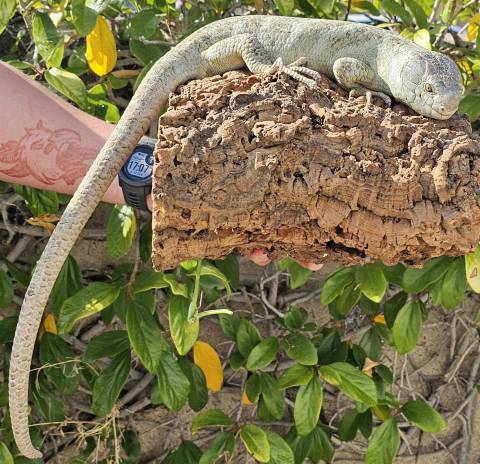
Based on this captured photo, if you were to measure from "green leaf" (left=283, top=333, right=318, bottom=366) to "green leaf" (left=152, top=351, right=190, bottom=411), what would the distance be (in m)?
0.32

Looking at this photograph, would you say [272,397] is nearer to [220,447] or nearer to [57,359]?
[220,447]

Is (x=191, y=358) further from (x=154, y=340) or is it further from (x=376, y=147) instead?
(x=376, y=147)

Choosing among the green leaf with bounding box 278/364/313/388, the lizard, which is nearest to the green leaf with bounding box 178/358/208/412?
the green leaf with bounding box 278/364/313/388

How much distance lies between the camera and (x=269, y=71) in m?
1.41

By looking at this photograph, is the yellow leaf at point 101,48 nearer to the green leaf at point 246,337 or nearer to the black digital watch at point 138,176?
the black digital watch at point 138,176

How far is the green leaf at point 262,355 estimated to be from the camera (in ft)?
6.96

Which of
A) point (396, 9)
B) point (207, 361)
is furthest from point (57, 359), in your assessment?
point (396, 9)

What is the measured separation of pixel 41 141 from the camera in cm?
180

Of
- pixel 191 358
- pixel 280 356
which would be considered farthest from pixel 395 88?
pixel 280 356

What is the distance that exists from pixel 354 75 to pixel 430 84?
0.55 ft

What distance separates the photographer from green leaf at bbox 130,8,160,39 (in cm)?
201

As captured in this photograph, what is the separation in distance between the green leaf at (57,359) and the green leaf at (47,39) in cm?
80

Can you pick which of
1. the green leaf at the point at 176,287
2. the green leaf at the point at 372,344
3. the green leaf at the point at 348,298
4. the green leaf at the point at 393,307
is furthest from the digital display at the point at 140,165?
the green leaf at the point at 372,344

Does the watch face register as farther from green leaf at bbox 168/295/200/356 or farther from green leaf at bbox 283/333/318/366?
green leaf at bbox 283/333/318/366
